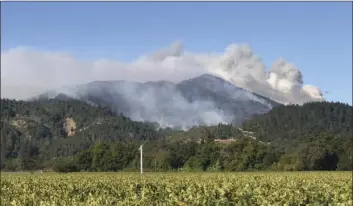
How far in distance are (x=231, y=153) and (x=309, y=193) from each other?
130m

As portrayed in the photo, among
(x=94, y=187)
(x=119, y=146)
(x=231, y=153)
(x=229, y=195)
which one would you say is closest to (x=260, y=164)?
(x=231, y=153)

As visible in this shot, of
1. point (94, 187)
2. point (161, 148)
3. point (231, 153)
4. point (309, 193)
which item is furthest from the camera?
point (161, 148)

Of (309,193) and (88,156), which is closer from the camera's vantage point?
(309,193)

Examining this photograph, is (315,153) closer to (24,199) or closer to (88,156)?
(88,156)

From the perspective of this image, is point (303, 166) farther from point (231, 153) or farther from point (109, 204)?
point (109, 204)

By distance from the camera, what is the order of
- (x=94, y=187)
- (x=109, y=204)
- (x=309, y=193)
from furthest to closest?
(x=94, y=187)
(x=309, y=193)
(x=109, y=204)

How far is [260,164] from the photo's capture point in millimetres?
143750

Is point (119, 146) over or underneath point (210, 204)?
over

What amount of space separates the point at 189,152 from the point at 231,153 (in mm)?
12256

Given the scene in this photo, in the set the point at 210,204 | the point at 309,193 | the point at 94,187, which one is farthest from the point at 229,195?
the point at 94,187

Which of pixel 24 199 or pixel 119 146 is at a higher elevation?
pixel 119 146

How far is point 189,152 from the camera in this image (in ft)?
518

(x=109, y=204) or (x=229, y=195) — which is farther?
(x=229, y=195)

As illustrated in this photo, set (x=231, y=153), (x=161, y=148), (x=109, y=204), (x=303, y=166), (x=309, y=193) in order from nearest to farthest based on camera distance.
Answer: (x=109, y=204)
(x=309, y=193)
(x=303, y=166)
(x=231, y=153)
(x=161, y=148)
